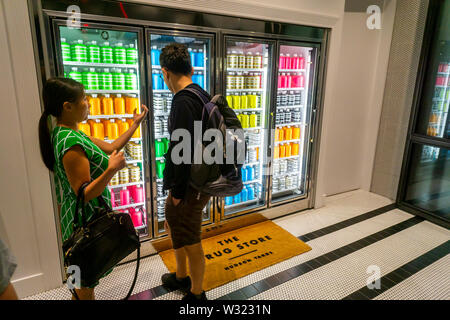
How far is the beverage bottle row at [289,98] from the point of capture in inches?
142

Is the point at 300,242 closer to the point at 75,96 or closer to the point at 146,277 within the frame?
the point at 146,277

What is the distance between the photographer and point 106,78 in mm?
2506

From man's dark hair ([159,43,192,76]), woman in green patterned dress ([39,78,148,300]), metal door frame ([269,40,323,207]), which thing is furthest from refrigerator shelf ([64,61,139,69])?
metal door frame ([269,40,323,207])

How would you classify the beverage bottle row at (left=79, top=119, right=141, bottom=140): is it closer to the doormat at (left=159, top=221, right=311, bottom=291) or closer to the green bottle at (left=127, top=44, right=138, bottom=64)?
the green bottle at (left=127, top=44, right=138, bottom=64)

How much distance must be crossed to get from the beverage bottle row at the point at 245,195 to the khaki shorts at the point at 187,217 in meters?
1.57

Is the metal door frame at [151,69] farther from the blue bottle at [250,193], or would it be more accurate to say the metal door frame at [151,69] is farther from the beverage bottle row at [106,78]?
the blue bottle at [250,193]

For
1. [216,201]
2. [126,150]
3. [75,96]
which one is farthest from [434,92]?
[75,96]

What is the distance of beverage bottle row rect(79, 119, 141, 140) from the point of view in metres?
2.54

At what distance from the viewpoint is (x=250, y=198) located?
372 cm

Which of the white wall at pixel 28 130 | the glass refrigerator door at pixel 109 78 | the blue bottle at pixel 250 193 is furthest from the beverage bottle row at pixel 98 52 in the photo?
the blue bottle at pixel 250 193

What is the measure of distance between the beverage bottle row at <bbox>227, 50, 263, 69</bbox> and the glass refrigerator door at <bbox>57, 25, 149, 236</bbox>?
3.44ft

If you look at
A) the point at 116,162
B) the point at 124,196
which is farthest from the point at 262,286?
the point at 116,162

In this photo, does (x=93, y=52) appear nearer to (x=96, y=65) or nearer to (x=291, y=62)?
(x=96, y=65)

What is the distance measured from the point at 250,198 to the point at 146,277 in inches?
65.5
